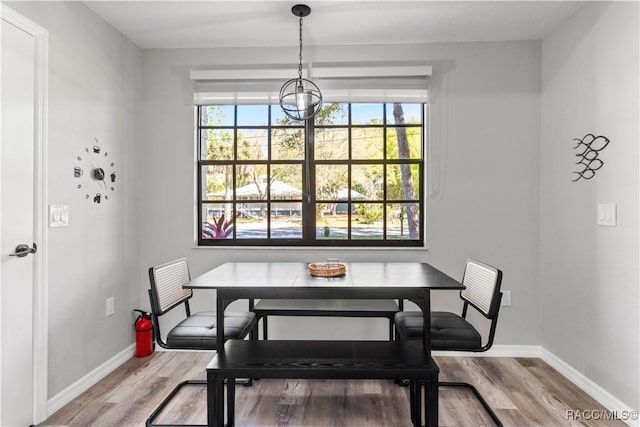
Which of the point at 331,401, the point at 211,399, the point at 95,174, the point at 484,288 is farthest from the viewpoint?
the point at 95,174

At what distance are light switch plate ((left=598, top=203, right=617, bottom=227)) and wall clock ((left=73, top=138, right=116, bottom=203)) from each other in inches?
131

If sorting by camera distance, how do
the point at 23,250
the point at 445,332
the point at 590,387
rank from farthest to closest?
the point at 590,387 < the point at 445,332 < the point at 23,250

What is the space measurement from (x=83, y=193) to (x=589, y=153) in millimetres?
3365

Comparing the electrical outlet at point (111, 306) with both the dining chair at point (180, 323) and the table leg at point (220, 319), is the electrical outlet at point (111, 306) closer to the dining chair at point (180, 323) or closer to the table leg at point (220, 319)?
the dining chair at point (180, 323)

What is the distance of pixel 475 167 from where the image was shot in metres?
3.09

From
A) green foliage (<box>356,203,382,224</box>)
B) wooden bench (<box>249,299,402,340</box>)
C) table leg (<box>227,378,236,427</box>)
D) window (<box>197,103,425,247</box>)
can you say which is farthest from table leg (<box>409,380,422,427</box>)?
green foliage (<box>356,203,382,224</box>)

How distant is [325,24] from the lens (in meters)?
2.81

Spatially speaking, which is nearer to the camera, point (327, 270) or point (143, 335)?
point (327, 270)

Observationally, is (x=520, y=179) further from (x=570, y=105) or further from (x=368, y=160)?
(x=368, y=160)

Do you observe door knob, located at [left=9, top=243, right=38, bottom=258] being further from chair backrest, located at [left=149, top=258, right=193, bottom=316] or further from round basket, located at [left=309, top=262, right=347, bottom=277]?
round basket, located at [left=309, top=262, right=347, bottom=277]

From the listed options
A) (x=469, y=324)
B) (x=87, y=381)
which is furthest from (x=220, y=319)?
(x=469, y=324)

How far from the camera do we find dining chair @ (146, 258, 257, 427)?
211cm

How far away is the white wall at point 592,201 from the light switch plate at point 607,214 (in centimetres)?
3

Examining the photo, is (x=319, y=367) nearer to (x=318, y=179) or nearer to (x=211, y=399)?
(x=211, y=399)
